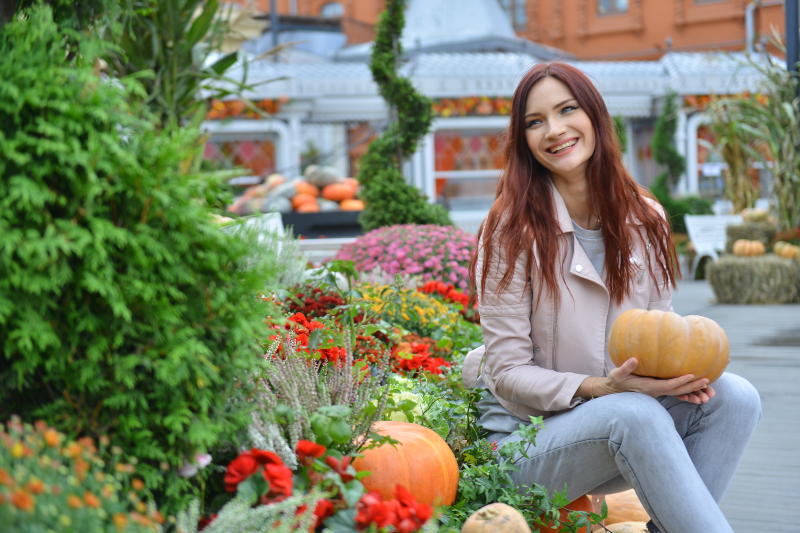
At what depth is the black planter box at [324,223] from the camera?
9.41m

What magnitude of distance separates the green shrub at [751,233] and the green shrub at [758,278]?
0.54 m

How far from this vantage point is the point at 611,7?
31.2 m

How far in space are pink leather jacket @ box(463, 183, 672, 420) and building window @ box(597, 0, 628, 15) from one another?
3001cm

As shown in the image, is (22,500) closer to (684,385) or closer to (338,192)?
(684,385)

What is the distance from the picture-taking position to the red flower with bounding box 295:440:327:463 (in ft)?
6.70

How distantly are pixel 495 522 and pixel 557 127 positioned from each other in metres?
1.11

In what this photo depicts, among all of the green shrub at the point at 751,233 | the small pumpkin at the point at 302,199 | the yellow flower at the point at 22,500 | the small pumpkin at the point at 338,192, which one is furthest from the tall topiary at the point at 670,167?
the yellow flower at the point at 22,500

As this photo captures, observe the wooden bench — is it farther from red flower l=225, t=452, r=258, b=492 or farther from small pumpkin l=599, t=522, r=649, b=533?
red flower l=225, t=452, r=258, b=492

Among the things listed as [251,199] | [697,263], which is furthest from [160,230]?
[697,263]

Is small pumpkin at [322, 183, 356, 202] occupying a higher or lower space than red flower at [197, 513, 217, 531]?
higher

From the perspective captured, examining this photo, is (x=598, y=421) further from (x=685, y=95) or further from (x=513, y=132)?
(x=685, y=95)

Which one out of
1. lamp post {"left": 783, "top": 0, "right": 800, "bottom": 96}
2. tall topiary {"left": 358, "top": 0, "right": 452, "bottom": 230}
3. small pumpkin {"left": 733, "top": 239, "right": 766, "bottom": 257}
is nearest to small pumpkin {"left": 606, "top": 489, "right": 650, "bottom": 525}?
tall topiary {"left": 358, "top": 0, "right": 452, "bottom": 230}

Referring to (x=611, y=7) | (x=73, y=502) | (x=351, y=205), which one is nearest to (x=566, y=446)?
(x=73, y=502)

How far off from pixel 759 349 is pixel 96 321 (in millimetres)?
6016
